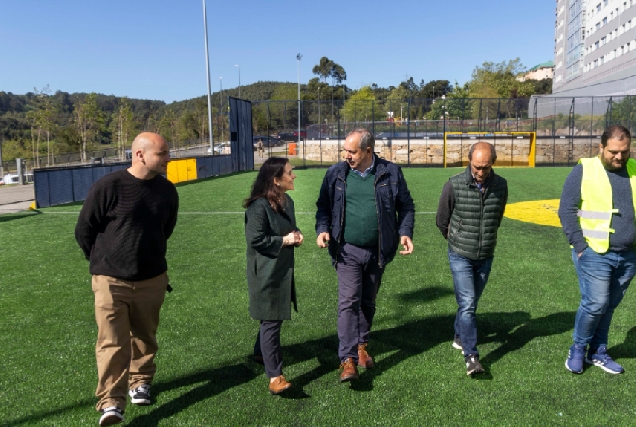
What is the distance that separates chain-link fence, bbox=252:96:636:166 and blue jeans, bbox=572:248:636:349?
30074 mm

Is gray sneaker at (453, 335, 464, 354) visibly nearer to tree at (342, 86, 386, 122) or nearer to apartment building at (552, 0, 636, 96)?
tree at (342, 86, 386, 122)

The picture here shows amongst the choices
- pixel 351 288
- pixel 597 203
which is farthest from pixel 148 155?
pixel 597 203

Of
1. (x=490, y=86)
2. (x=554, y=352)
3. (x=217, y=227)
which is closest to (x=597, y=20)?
(x=490, y=86)

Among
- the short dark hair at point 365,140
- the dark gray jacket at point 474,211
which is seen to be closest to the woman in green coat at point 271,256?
the short dark hair at point 365,140

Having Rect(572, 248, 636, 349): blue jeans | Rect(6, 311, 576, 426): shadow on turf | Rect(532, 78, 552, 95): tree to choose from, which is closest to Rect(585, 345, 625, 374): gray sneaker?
Rect(572, 248, 636, 349): blue jeans

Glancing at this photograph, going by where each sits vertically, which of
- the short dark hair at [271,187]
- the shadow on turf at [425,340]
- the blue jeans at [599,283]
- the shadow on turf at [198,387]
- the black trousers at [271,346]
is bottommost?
the shadow on turf at [425,340]

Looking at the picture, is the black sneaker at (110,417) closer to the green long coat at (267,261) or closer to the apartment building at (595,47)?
→ the green long coat at (267,261)

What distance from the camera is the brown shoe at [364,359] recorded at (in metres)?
4.01

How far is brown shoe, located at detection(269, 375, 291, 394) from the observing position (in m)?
3.51

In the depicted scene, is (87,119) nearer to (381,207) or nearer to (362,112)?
(362,112)

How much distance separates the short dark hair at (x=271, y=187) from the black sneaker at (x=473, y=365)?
71.6 inches

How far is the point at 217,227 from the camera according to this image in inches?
433

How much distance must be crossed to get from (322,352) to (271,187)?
164 cm

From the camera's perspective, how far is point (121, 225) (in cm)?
318
